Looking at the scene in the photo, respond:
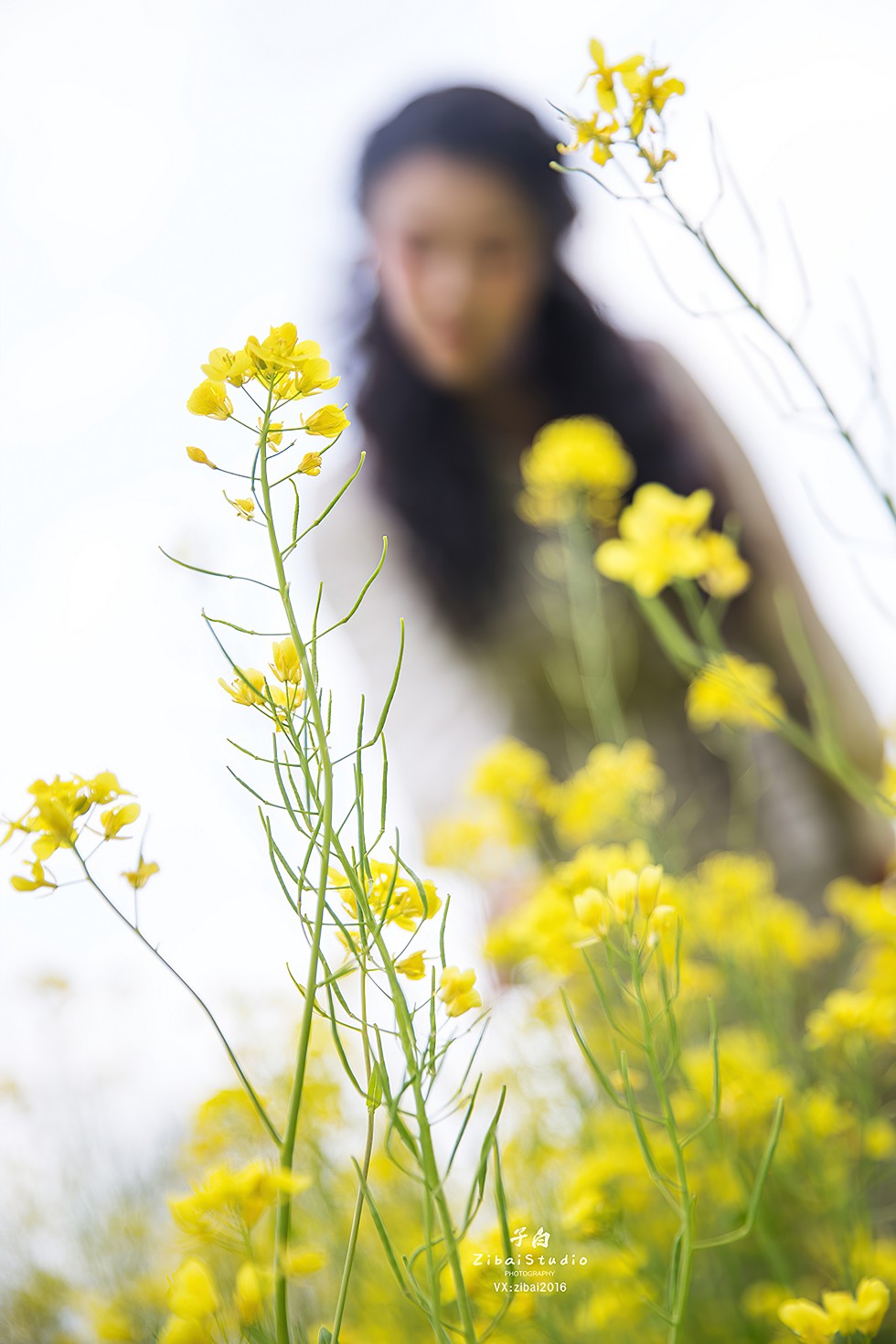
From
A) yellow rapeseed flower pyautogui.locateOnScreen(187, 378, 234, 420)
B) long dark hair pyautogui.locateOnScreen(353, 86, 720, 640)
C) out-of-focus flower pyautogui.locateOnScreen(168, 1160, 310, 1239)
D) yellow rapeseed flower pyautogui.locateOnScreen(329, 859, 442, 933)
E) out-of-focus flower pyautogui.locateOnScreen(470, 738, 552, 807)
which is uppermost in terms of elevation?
long dark hair pyautogui.locateOnScreen(353, 86, 720, 640)

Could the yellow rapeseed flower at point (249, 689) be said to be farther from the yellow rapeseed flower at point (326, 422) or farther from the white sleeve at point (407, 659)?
the white sleeve at point (407, 659)

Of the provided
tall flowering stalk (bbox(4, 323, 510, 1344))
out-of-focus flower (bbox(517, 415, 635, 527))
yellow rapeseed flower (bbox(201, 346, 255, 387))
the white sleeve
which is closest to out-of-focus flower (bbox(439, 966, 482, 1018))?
tall flowering stalk (bbox(4, 323, 510, 1344))

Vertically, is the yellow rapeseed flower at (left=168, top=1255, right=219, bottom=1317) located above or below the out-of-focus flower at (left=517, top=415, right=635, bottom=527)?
below

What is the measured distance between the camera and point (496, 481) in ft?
4.97

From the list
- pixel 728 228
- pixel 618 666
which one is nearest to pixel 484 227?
pixel 728 228

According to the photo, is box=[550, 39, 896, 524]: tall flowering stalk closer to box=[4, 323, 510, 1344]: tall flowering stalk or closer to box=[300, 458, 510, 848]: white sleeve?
box=[4, 323, 510, 1344]: tall flowering stalk

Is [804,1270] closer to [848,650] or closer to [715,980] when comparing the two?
[715,980]

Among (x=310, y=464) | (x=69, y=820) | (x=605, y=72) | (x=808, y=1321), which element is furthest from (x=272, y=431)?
(x=808, y=1321)

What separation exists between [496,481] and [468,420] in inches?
4.1

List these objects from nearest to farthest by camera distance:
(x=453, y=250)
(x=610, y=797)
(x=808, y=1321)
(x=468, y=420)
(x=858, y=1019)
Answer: (x=808, y=1321)
(x=858, y=1019)
(x=610, y=797)
(x=453, y=250)
(x=468, y=420)

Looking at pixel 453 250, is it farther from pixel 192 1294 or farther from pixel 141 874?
pixel 192 1294

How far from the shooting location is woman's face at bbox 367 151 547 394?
1220 millimetres

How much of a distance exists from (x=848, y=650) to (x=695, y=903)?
2.31 feet

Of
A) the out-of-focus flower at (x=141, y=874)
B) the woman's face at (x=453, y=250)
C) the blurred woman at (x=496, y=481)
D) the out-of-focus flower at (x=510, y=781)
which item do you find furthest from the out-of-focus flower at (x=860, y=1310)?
the woman's face at (x=453, y=250)
